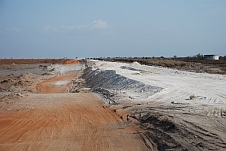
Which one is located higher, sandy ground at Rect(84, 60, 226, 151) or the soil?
sandy ground at Rect(84, 60, 226, 151)

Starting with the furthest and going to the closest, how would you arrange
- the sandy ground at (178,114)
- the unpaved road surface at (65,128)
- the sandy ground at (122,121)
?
1. the unpaved road surface at (65,128)
2. the sandy ground at (122,121)
3. the sandy ground at (178,114)

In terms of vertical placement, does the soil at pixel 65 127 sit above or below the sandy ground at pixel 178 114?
below

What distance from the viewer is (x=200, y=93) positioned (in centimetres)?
1634

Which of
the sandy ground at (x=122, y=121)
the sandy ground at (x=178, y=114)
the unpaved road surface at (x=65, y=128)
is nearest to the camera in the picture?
the sandy ground at (x=178, y=114)

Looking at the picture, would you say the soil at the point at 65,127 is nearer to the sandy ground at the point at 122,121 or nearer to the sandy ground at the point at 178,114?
the sandy ground at the point at 122,121

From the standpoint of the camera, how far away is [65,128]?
38.4 ft

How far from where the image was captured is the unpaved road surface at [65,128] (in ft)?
31.1

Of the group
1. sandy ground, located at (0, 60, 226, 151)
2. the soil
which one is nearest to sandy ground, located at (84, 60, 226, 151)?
sandy ground, located at (0, 60, 226, 151)

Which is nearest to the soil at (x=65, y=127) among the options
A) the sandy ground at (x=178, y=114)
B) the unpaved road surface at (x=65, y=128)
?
the unpaved road surface at (x=65, y=128)

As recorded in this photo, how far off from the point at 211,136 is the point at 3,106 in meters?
11.8

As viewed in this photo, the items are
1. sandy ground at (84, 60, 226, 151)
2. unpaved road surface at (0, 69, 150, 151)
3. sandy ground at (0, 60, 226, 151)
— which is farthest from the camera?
unpaved road surface at (0, 69, 150, 151)

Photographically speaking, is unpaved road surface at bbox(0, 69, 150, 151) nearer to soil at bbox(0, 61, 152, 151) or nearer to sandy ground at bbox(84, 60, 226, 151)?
soil at bbox(0, 61, 152, 151)

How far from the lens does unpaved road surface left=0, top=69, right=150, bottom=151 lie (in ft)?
31.1

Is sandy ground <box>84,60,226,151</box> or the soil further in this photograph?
the soil
